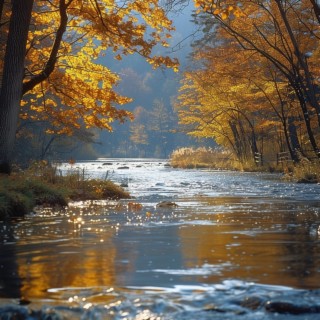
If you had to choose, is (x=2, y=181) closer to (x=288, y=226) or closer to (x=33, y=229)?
(x=33, y=229)

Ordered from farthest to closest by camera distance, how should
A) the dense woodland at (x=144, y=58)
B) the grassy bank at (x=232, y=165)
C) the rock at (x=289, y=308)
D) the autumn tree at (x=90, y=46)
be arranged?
1. the grassy bank at (x=232, y=165)
2. the autumn tree at (x=90, y=46)
3. the dense woodland at (x=144, y=58)
4. the rock at (x=289, y=308)

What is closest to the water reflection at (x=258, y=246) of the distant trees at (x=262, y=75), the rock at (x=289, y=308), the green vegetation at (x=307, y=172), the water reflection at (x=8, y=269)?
the rock at (x=289, y=308)


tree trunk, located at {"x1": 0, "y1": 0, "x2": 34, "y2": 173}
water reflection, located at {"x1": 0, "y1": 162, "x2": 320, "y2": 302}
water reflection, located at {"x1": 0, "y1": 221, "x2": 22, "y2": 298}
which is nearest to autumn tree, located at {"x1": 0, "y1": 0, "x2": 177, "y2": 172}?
tree trunk, located at {"x1": 0, "y1": 0, "x2": 34, "y2": 173}

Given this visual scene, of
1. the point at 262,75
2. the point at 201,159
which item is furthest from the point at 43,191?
the point at 201,159

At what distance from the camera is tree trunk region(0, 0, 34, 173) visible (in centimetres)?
1312

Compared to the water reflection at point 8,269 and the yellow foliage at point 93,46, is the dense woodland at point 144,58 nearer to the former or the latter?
the yellow foliage at point 93,46

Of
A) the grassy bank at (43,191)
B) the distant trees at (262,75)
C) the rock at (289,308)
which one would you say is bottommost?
the rock at (289,308)

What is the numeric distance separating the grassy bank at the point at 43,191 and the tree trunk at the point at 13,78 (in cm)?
72

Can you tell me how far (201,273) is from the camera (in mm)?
5406

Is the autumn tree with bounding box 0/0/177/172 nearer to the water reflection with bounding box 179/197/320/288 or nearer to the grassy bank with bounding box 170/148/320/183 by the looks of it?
the water reflection with bounding box 179/197/320/288

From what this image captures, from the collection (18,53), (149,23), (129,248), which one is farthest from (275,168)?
(129,248)

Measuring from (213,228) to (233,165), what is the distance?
34.1 meters

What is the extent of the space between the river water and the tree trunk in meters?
2.75

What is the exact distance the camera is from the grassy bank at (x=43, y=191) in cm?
1109
